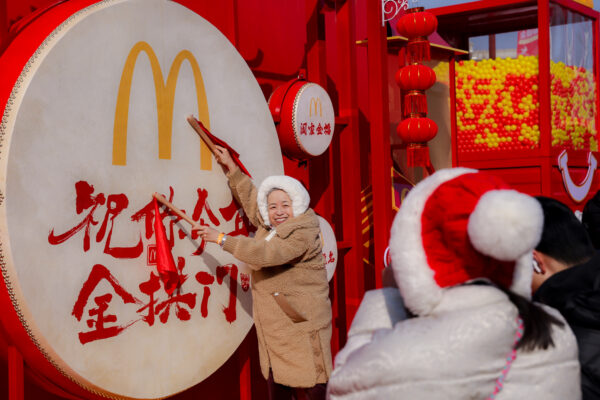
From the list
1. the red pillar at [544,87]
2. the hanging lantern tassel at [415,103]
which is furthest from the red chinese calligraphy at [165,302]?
the red pillar at [544,87]

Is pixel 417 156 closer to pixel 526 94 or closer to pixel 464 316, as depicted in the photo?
pixel 526 94

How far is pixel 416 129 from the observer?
13.4 ft

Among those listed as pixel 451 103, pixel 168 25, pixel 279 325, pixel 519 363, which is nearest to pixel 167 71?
pixel 168 25

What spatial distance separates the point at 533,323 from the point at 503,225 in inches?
7.4

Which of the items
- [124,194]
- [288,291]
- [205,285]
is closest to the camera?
[124,194]

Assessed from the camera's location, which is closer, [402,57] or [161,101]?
[161,101]

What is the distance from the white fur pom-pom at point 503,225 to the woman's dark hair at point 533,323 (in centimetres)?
9

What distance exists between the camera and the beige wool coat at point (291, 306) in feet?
8.24

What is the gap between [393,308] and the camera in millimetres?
1215

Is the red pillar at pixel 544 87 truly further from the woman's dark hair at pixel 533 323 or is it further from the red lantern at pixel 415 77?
the woman's dark hair at pixel 533 323

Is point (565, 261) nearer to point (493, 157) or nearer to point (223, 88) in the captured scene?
point (223, 88)

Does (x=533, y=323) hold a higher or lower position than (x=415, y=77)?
lower

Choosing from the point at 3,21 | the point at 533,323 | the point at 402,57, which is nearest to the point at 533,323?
the point at 533,323

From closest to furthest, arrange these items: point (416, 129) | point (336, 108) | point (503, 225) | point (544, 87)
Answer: point (503, 225)
point (416, 129)
point (336, 108)
point (544, 87)
